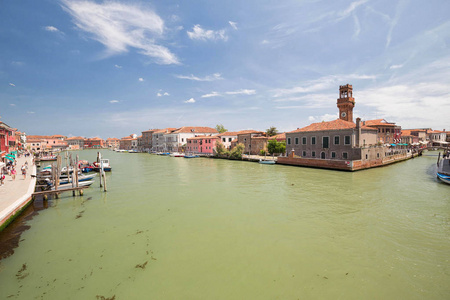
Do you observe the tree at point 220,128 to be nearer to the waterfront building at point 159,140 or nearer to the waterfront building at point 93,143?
the waterfront building at point 159,140

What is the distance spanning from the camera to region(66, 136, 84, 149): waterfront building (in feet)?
357

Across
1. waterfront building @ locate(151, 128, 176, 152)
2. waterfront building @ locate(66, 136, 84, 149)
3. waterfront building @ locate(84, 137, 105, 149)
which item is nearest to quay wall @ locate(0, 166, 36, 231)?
waterfront building @ locate(151, 128, 176, 152)

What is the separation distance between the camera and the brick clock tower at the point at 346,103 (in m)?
34.8

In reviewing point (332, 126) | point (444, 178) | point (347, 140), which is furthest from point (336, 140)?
point (444, 178)

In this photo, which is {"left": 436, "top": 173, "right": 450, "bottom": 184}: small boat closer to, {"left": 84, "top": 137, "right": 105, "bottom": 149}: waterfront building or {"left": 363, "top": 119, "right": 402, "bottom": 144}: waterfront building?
{"left": 363, "top": 119, "right": 402, "bottom": 144}: waterfront building

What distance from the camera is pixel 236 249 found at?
7.02m

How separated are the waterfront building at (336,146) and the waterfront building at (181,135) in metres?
36.5

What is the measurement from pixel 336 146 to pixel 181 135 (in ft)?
147

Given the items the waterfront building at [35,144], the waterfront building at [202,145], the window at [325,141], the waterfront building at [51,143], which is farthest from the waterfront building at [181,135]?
the waterfront building at [51,143]

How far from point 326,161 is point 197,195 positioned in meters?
17.6

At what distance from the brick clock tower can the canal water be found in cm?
2503

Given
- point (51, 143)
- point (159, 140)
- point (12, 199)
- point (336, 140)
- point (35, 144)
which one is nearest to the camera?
point (12, 199)

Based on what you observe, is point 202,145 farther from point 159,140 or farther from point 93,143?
point 93,143

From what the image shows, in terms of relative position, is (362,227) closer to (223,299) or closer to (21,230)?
(223,299)
